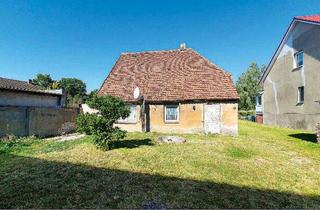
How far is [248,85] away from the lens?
52531 millimetres

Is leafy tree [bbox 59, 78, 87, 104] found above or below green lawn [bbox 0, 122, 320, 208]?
above

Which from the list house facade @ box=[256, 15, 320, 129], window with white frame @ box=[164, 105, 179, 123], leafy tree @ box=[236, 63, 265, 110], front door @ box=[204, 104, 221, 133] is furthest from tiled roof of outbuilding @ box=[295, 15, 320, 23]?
leafy tree @ box=[236, 63, 265, 110]

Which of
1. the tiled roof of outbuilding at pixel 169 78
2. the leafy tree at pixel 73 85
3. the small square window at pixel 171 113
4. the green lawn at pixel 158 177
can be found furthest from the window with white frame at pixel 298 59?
the leafy tree at pixel 73 85

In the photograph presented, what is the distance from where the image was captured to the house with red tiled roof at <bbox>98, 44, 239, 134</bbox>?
56.0ft

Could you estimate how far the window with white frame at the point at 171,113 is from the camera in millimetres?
18109

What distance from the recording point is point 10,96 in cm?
1628

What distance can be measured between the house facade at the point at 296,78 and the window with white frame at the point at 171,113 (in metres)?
10.2

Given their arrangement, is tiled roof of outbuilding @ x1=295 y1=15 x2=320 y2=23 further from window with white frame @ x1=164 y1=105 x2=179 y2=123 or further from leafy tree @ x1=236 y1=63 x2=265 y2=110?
leafy tree @ x1=236 y1=63 x2=265 y2=110

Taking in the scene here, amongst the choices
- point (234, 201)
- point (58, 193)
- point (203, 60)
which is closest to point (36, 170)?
point (58, 193)

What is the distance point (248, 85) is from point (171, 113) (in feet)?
130

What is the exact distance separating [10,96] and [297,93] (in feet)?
76.9

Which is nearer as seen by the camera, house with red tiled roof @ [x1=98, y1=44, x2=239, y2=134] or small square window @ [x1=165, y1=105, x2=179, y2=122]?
house with red tiled roof @ [x1=98, y1=44, x2=239, y2=134]

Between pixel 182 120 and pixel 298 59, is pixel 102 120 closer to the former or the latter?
pixel 182 120

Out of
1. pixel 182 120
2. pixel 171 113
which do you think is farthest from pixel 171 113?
pixel 182 120
